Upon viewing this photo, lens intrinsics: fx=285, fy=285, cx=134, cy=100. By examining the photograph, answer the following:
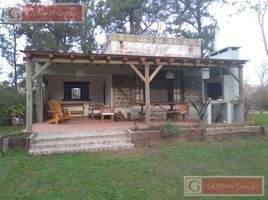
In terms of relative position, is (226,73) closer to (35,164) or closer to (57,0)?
(35,164)

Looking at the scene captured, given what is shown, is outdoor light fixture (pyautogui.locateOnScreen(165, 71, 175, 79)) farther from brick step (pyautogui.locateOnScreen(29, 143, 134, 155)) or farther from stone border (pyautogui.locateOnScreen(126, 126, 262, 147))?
brick step (pyautogui.locateOnScreen(29, 143, 134, 155))

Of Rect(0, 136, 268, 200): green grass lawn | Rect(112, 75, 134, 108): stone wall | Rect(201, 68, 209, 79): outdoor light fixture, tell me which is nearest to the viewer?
Rect(0, 136, 268, 200): green grass lawn

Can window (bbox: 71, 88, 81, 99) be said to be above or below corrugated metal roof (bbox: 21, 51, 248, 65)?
below

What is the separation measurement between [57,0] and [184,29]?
1110cm

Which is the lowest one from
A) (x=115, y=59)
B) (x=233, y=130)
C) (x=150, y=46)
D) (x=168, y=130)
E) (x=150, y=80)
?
(x=233, y=130)

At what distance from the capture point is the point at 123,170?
619 cm

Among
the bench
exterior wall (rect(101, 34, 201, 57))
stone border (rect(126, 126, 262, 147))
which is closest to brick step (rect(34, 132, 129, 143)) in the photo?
stone border (rect(126, 126, 262, 147))

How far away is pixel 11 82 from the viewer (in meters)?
27.6

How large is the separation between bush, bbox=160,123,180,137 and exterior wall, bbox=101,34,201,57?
7.14 metres

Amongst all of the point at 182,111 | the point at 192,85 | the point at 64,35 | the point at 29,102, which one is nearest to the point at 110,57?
the point at 29,102

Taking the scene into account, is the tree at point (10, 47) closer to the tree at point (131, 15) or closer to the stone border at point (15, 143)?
the tree at point (131, 15)

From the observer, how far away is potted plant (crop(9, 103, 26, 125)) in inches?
552

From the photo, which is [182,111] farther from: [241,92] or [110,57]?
[110,57]

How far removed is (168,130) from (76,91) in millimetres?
7280
